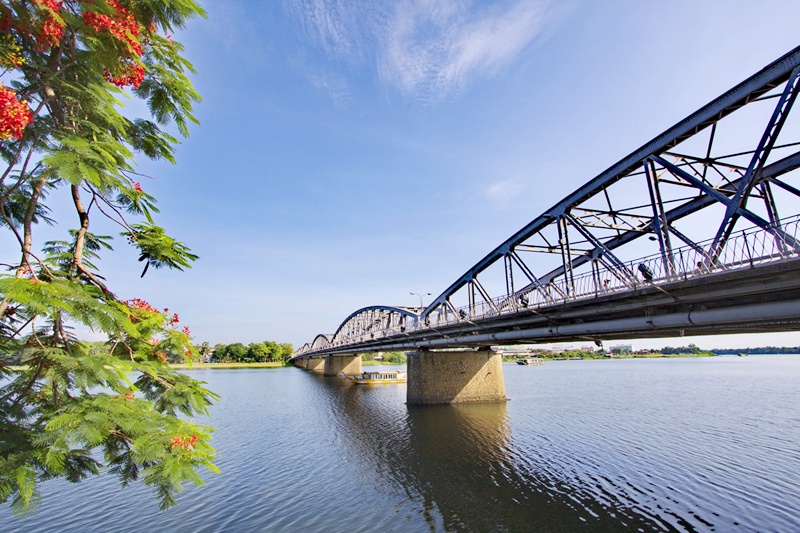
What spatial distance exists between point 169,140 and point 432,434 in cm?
2631

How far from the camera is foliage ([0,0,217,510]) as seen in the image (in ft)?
15.5

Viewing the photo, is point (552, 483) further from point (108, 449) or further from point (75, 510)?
Answer: point (75, 510)

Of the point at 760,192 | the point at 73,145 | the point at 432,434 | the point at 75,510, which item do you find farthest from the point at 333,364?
the point at 73,145

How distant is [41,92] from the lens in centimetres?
632

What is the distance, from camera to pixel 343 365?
10319 cm

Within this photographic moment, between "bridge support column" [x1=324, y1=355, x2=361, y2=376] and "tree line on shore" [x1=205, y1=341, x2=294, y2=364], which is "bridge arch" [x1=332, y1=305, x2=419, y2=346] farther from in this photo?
"tree line on shore" [x1=205, y1=341, x2=294, y2=364]

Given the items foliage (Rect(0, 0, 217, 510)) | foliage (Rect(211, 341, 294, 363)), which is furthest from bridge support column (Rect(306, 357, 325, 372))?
foliage (Rect(0, 0, 217, 510))

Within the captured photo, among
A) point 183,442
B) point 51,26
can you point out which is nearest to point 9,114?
point 51,26

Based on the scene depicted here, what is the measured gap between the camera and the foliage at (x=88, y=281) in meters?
4.72

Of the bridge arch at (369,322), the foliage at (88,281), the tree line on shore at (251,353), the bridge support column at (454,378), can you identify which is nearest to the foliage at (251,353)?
the tree line on shore at (251,353)

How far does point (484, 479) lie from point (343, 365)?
3476 inches

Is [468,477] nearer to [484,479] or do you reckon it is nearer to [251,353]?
[484,479]

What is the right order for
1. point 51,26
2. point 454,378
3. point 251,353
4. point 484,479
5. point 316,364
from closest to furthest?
point 51,26 < point 484,479 < point 454,378 < point 316,364 < point 251,353

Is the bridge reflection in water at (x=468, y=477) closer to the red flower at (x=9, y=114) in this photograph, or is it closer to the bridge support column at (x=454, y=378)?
the bridge support column at (x=454, y=378)
